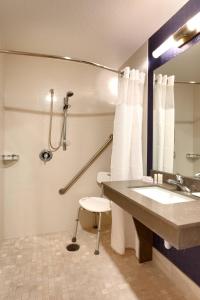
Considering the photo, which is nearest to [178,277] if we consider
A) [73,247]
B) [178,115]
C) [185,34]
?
[73,247]

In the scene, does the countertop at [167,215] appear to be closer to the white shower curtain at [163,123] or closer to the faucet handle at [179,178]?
the faucet handle at [179,178]

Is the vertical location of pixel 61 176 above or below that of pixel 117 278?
above

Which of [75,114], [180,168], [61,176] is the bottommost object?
[61,176]

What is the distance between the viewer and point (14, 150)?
2334mm

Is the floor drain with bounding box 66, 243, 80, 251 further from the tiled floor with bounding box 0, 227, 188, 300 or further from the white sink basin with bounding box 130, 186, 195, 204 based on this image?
the white sink basin with bounding box 130, 186, 195, 204

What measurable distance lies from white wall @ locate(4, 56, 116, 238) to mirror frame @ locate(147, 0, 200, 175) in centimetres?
80

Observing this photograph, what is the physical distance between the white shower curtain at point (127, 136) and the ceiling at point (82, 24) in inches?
14.5

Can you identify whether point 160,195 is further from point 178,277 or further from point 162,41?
point 162,41

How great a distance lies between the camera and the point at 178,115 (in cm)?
179

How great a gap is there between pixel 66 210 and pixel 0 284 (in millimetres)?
1095

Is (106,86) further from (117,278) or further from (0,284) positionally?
(0,284)

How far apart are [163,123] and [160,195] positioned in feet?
2.39

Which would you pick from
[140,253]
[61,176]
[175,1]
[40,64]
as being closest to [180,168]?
[140,253]

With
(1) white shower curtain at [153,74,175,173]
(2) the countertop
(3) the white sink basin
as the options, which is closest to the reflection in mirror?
(1) white shower curtain at [153,74,175,173]
